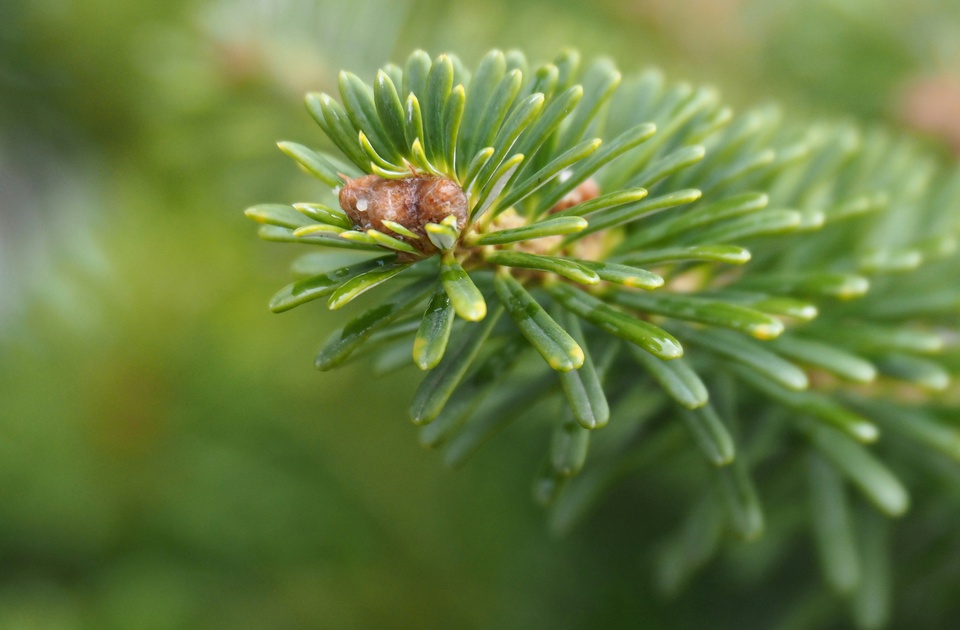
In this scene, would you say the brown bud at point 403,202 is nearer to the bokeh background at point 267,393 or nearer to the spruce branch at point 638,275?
the spruce branch at point 638,275

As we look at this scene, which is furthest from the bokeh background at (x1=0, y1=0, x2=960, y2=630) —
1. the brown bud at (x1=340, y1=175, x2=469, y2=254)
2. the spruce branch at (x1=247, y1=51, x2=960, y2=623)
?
the brown bud at (x1=340, y1=175, x2=469, y2=254)

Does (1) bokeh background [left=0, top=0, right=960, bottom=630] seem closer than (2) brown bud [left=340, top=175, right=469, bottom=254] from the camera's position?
No

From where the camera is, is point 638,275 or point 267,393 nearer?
point 638,275

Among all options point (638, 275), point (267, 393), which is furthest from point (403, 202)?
point (267, 393)

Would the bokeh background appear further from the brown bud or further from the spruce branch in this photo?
the brown bud

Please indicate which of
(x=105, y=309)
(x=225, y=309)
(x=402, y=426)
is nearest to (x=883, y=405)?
(x=402, y=426)

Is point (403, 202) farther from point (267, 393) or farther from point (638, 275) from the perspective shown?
point (267, 393)
